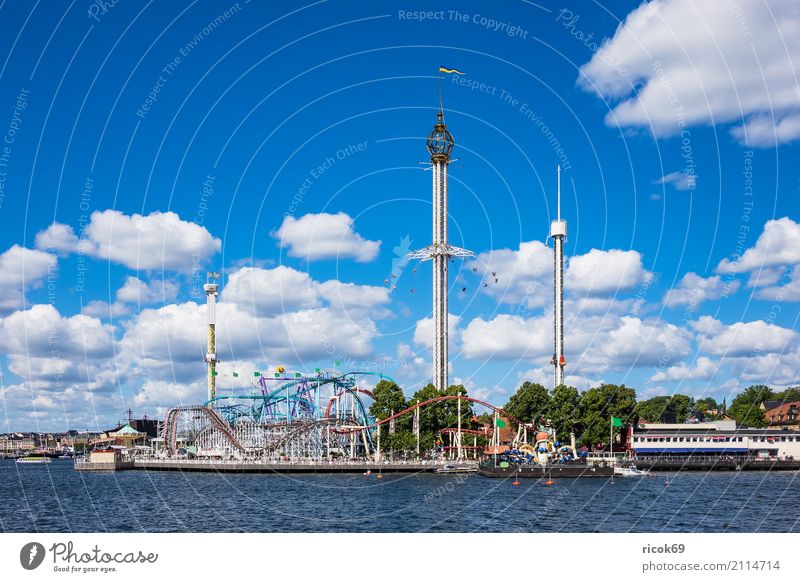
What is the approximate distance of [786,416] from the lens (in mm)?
191875

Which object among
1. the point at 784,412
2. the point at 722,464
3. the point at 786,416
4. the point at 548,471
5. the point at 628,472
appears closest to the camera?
the point at 548,471

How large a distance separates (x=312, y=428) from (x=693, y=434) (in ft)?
251

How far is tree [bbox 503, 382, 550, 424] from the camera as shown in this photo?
15500 cm

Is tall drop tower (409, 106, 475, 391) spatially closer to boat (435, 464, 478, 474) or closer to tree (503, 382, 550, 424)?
tree (503, 382, 550, 424)

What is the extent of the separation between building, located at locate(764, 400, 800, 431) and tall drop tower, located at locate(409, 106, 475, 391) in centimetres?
7976

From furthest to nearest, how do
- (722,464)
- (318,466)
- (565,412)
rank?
(565,412), (722,464), (318,466)

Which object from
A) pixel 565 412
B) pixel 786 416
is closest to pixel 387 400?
pixel 565 412

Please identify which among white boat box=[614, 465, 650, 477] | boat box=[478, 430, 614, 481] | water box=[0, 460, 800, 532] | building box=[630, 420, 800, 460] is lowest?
water box=[0, 460, 800, 532]

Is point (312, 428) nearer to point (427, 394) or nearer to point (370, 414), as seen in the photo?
point (370, 414)

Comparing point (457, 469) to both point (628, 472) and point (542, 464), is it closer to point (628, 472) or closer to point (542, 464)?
point (542, 464)

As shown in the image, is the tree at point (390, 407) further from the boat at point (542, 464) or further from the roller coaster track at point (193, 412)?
the roller coaster track at point (193, 412)

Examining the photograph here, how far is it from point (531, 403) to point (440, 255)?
126 ft

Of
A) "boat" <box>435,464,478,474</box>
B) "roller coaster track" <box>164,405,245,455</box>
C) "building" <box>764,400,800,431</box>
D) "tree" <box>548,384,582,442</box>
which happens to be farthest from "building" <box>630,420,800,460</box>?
"roller coaster track" <box>164,405,245,455</box>
